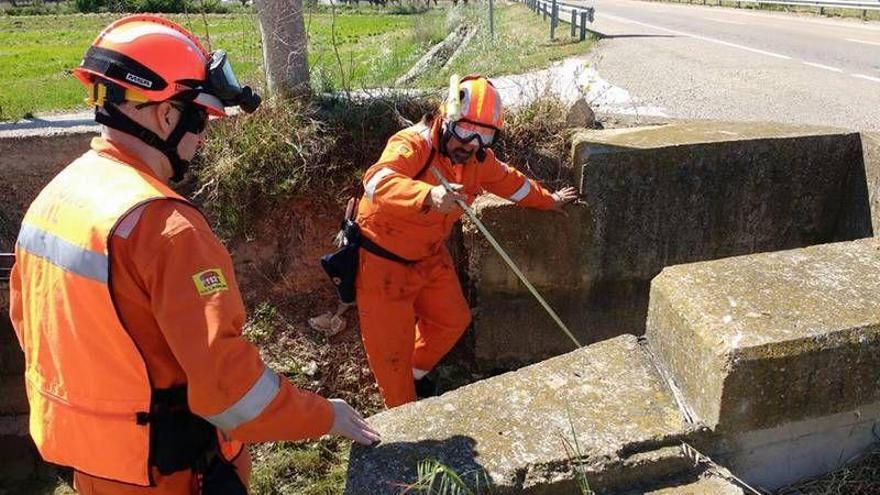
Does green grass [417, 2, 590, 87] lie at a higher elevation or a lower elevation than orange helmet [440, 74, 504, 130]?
lower

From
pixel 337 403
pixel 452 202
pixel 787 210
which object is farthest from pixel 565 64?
pixel 337 403

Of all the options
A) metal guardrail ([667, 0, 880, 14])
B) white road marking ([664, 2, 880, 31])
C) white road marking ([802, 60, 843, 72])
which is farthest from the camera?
metal guardrail ([667, 0, 880, 14])

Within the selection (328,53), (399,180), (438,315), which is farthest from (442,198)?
(328,53)

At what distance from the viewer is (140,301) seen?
5.41ft

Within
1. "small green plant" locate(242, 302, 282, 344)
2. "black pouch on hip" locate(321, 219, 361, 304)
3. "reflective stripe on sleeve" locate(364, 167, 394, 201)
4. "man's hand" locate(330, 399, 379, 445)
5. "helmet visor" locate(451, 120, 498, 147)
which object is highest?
"helmet visor" locate(451, 120, 498, 147)

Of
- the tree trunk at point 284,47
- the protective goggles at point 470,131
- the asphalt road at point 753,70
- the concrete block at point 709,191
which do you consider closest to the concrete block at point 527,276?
the concrete block at point 709,191

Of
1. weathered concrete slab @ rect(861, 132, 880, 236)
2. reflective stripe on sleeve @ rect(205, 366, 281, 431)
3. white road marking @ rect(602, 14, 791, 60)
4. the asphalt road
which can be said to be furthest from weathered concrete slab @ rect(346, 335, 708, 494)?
white road marking @ rect(602, 14, 791, 60)

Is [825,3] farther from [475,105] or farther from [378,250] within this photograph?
[378,250]

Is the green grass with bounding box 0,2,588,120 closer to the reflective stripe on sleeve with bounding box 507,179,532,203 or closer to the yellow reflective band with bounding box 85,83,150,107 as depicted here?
the reflective stripe on sleeve with bounding box 507,179,532,203

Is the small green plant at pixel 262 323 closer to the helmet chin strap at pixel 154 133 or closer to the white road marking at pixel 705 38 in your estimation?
the helmet chin strap at pixel 154 133

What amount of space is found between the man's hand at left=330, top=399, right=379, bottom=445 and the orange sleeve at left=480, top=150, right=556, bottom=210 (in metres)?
2.13

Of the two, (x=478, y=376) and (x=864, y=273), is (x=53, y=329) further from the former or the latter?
(x=478, y=376)

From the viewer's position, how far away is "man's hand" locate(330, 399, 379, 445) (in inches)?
77.3

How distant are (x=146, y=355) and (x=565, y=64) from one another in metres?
7.51
